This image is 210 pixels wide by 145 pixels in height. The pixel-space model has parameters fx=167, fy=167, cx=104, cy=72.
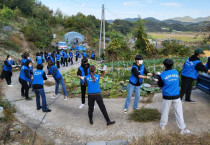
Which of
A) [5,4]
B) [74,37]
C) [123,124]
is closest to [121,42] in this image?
[123,124]

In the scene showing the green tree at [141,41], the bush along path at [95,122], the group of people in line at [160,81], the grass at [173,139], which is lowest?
the bush along path at [95,122]

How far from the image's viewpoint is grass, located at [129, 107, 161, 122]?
4.55 metres

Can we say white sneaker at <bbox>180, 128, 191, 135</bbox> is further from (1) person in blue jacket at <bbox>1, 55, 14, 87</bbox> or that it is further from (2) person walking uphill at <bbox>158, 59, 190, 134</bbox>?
(1) person in blue jacket at <bbox>1, 55, 14, 87</bbox>

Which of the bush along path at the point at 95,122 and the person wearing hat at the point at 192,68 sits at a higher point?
the person wearing hat at the point at 192,68

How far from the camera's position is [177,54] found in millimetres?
16688

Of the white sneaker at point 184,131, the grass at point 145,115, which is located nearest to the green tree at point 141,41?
the grass at point 145,115

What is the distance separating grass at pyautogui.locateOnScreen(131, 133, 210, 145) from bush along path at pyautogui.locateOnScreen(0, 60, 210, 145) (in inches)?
12.1

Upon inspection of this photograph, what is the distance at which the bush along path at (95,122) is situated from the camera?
160 inches

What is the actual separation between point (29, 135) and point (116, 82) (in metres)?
4.85

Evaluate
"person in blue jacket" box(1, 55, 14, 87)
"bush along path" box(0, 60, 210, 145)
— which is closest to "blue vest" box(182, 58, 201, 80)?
"bush along path" box(0, 60, 210, 145)

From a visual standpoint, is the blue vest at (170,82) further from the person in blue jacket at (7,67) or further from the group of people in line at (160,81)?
the person in blue jacket at (7,67)

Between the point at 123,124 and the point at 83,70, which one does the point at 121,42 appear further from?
the point at 123,124

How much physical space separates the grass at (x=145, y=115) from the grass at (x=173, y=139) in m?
0.84

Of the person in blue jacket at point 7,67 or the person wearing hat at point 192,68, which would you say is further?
the person in blue jacket at point 7,67
